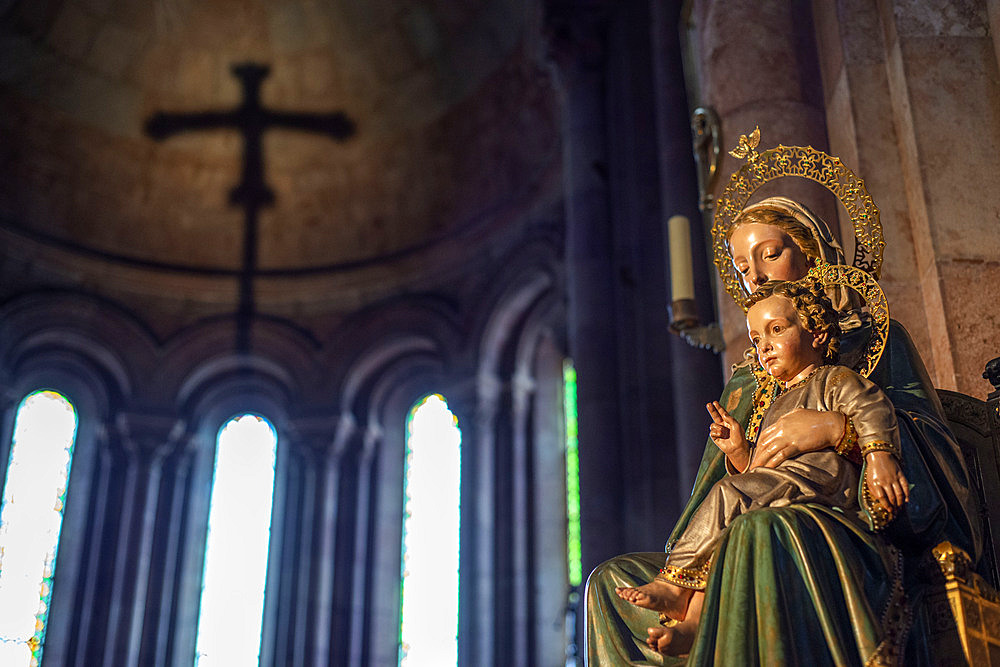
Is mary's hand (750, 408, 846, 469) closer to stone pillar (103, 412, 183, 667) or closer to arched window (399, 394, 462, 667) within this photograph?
arched window (399, 394, 462, 667)

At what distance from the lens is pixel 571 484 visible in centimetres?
1069

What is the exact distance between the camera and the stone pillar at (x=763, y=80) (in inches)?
187

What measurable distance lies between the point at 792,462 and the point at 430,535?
8988mm

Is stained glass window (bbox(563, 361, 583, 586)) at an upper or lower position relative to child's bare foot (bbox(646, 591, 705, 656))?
upper

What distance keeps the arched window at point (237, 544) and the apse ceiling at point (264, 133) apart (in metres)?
1.66

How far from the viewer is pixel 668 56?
24.5 ft

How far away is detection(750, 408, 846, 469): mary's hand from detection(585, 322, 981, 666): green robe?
0.55 ft

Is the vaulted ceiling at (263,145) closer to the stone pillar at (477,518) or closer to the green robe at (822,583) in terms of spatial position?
the stone pillar at (477,518)

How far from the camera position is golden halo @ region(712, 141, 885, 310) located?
339cm

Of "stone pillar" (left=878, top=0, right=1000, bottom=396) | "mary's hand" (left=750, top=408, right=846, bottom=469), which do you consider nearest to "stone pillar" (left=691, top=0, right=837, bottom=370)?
"stone pillar" (left=878, top=0, right=1000, bottom=396)

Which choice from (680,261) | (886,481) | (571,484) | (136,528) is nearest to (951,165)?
(680,261)

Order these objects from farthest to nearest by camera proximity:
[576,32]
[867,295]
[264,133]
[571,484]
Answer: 1. [264,133]
2. [571,484]
3. [576,32]
4. [867,295]

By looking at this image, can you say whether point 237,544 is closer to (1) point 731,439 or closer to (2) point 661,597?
(1) point 731,439

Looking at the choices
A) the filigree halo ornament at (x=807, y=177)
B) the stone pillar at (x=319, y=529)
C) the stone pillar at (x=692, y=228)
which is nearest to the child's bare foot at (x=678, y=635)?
the filigree halo ornament at (x=807, y=177)
